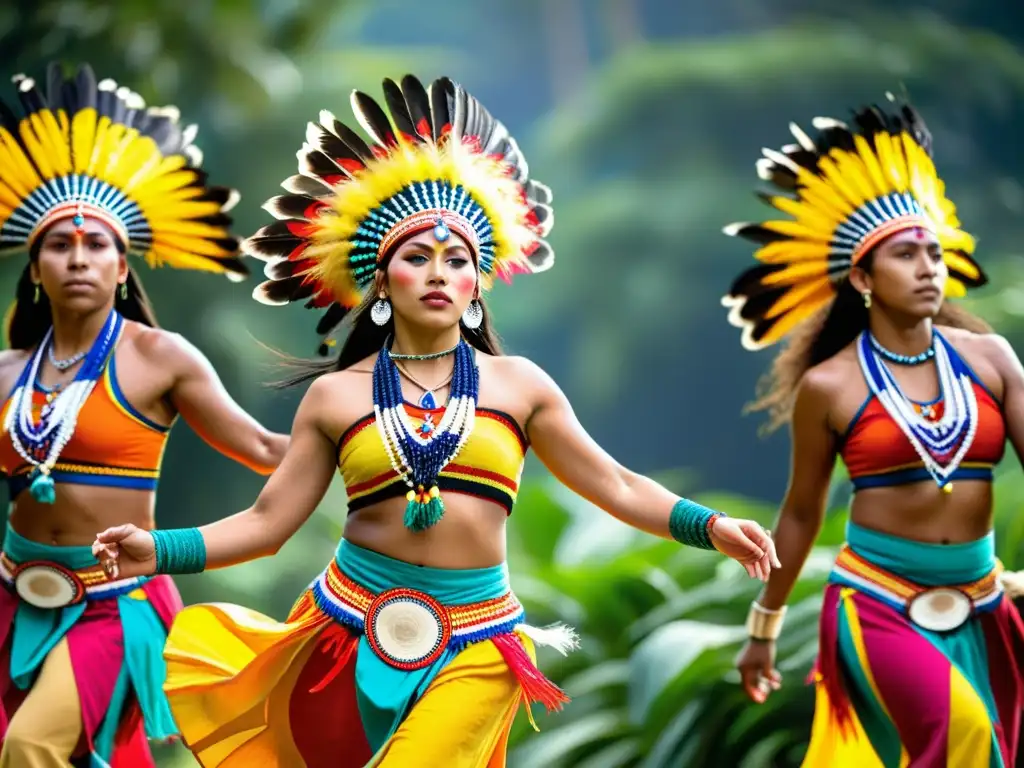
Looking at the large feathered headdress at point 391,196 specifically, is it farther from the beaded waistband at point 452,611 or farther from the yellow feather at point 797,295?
the yellow feather at point 797,295

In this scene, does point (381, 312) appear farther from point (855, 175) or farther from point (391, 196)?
point (855, 175)

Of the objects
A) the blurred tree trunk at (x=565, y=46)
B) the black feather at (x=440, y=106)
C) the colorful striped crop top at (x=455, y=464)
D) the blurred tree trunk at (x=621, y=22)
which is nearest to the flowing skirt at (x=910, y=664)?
the colorful striped crop top at (x=455, y=464)

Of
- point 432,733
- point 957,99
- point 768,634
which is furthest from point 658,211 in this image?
point 432,733

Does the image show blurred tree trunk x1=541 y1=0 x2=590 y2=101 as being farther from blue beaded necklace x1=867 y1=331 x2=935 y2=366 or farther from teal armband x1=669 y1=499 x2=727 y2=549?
teal armband x1=669 y1=499 x2=727 y2=549

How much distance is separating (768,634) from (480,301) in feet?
5.00

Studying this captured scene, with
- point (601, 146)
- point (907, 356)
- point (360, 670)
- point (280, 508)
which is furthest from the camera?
point (601, 146)

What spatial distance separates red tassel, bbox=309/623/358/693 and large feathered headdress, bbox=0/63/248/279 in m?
1.62

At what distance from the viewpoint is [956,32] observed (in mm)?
11297

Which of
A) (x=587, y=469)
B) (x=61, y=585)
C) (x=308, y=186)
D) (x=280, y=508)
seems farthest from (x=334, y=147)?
(x=61, y=585)

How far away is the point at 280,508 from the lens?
373 cm

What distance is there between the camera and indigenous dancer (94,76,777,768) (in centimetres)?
358

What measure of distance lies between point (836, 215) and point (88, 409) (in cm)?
230

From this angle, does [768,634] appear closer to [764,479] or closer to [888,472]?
[888,472]

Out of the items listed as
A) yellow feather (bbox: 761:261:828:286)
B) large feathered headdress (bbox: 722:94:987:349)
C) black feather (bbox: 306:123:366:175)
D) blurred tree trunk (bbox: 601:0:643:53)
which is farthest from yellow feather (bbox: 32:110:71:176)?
blurred tree trunk (bbox: 601:0:643:53)
